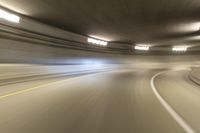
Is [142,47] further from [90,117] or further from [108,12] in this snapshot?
[90,117]

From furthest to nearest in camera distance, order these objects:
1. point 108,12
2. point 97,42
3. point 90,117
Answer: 1. point 97,42
2. point 108,12
3. point 90,117

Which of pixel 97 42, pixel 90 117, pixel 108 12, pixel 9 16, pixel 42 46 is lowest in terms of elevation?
pixel 90 117

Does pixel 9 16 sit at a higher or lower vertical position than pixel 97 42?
higher

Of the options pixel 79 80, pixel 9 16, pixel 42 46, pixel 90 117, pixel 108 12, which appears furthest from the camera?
pixel 42 46

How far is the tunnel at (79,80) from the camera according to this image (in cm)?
621

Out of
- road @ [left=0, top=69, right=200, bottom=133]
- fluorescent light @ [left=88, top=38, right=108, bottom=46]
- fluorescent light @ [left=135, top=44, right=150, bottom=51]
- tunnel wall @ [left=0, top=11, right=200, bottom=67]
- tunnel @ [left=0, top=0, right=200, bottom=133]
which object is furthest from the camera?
fluorescent light @ [left=135, top=44, right=150, bottom=51]

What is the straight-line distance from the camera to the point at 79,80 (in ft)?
60.0

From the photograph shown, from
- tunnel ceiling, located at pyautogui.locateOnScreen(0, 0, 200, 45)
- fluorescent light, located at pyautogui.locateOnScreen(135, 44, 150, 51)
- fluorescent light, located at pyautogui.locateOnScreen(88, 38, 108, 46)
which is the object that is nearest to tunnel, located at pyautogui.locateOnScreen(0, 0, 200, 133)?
tunnel ceiling, located at pyautogui.locateOnScreen(0, 0, 200, 45)

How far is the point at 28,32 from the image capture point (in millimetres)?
17078

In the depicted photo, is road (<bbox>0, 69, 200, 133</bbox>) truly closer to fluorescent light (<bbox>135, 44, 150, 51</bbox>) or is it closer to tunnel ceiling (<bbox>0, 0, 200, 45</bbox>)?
tunnel ceiling (<bbox>0, 0, 200, 45</bbox>)

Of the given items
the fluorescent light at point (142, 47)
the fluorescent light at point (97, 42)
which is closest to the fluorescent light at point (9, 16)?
the fluorescent light at point (97, 42)

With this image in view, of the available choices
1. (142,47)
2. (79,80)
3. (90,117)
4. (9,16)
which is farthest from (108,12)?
(142,47)

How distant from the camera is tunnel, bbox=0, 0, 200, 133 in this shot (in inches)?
245

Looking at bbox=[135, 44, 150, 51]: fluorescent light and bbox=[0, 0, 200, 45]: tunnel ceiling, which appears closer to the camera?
A: bbox=[0, 0, 200, 45]: tunnel ceiling
